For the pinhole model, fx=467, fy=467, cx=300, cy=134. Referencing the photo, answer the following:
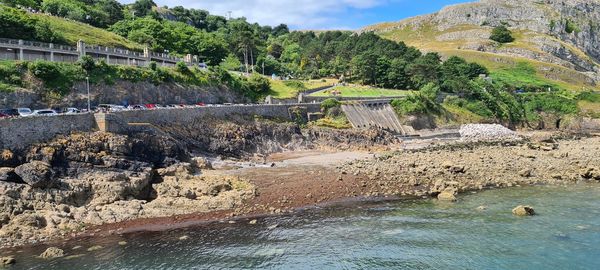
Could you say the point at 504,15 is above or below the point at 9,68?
above

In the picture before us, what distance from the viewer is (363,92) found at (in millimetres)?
95500

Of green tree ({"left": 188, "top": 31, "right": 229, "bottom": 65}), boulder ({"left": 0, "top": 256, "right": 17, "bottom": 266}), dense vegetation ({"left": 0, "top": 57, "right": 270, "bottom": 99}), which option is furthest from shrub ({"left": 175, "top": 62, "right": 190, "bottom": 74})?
boulder ({"left": 0, "top": 256, "right": 17, "bottom": 266})

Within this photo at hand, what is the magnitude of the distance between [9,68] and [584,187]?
186 feet

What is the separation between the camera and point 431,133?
269 ft

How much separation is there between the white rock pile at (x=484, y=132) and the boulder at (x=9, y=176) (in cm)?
6702

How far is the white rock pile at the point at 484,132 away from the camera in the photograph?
80250 millimetres

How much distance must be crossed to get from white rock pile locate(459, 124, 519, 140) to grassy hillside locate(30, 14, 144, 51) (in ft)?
206

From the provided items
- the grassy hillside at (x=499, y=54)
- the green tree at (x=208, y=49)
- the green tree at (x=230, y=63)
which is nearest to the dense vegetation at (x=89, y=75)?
the green tree at (x=230, y=63)

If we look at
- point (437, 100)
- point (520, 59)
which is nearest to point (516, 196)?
point (437, 100)

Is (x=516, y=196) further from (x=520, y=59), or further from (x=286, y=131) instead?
(x=520, y=59)

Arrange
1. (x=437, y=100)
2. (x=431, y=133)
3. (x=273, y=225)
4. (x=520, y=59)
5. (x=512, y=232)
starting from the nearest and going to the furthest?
1. (x=512, y=232)
2. (x=273, y=225)
3. (x=431, y=133)
4. (x=437, y=100)
5. (x=520, y=59)

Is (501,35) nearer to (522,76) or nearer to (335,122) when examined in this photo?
(522,76)

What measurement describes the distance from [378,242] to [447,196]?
461 inches

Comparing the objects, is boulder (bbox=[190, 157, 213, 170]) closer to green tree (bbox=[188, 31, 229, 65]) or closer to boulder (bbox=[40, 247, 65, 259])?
boulder (bbox=[40, 247, 65, 259])
